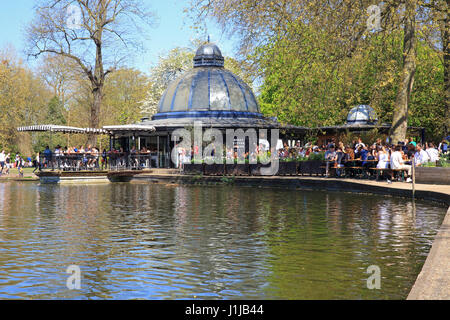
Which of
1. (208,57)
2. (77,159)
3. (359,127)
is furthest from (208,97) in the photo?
(77,159)

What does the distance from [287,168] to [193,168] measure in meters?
6.37

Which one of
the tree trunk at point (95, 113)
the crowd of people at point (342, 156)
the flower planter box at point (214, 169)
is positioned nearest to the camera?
the crowd of people at point (342, 156)

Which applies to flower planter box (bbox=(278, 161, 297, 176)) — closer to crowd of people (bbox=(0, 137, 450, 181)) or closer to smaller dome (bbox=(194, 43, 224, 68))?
crowd of people (bbox=(0, 137, 450, 181))

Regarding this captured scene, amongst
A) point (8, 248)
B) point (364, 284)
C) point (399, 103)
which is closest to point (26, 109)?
point (399, 103)

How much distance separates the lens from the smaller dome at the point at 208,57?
188ft

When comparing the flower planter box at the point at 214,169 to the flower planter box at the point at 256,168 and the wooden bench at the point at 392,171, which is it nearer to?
the flower planter box at the point at 256,168

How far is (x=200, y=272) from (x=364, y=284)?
226 centimetres

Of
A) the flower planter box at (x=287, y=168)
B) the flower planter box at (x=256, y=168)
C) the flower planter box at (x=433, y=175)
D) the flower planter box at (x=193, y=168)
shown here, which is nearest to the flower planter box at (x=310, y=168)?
the flower planter box at (x=287, y=168)

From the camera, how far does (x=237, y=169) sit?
33562mm

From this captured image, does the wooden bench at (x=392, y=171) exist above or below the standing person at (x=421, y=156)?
below

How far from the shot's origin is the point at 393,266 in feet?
28.8

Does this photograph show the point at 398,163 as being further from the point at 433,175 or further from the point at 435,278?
→ the point at 435,278

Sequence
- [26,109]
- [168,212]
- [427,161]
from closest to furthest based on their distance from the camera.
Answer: [168,212], [427,161], [26,109]
